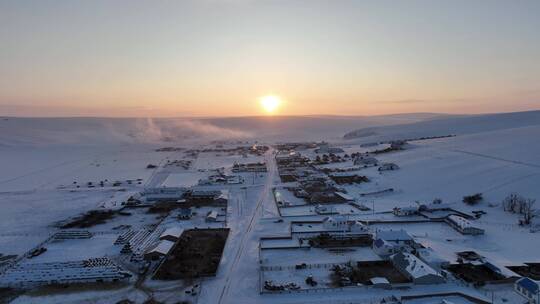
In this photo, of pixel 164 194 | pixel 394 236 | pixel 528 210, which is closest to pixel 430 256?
pixel 394 236

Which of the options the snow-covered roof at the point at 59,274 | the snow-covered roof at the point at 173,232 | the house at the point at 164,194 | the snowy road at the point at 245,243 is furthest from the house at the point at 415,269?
the house at the point at 164,194

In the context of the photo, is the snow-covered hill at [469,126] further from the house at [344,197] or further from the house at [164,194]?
the house at [164,194]

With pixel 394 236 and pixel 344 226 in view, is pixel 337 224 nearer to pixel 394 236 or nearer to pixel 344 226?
pixel 344 226

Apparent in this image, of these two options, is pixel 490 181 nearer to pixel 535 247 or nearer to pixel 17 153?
pixel 535 247

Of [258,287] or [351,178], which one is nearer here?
[258,287]

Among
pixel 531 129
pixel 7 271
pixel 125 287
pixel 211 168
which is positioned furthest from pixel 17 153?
pixel 531 129

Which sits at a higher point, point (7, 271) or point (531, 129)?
point (531, 129)
